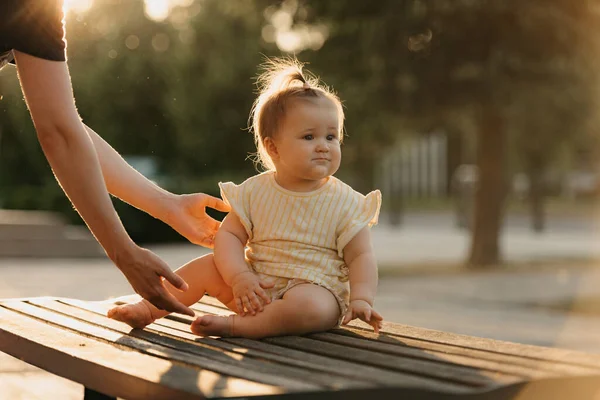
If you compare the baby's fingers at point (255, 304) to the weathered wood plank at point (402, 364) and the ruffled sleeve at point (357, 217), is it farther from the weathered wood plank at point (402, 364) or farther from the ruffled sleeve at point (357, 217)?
the ruffled sleeve at point (357, 217)

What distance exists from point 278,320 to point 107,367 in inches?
28.9

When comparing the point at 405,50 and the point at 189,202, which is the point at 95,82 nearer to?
the point at 405,50

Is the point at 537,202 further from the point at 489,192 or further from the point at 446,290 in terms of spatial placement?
the point at 446,290

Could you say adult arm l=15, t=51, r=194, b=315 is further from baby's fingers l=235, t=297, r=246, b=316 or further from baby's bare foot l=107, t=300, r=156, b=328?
baby's bare foot l=107, t=300, r=156, b=328

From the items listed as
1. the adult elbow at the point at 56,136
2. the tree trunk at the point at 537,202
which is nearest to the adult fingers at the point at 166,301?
the adult elbow at the point at 56,136

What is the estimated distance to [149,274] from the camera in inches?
102

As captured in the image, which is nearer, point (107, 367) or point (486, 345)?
point (107, 367)

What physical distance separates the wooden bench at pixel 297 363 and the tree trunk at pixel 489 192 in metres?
11.7

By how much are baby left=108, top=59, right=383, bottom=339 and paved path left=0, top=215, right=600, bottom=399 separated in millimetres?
2093

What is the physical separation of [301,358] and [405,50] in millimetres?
11193

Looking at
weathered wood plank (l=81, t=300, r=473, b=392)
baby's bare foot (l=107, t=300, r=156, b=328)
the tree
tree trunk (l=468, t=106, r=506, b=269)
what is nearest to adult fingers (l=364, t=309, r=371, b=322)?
weathered wood plank (l=81, t=300, r=473, b=392)

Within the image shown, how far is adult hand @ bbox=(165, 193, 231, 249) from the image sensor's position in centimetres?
353

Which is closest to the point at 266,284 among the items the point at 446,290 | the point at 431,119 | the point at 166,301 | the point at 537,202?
the point at 166,301

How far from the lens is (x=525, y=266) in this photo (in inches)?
571
